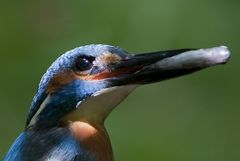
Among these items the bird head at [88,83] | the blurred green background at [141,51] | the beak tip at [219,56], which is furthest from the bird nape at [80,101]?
the blurred green background at [141,51]

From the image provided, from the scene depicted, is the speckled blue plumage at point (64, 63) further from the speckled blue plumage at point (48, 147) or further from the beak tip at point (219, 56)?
the beak tip at point (219, 56)

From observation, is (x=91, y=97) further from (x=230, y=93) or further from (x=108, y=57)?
(x=230, y=93)

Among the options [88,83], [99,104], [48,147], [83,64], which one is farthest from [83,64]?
[48,147]

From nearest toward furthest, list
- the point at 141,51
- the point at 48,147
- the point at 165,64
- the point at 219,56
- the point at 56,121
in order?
the point at 219,56 < the point at 165,64 < the point at 48,147 < the point at 56,121 < the point at 141,51

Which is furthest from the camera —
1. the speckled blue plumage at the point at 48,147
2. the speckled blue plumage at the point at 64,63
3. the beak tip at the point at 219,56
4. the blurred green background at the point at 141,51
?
the blurred green background at the point at 141,51

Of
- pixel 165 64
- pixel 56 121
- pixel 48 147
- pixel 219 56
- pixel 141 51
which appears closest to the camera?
pixel 219 56

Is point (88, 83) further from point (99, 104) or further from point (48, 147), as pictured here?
A: point (48, 147)
